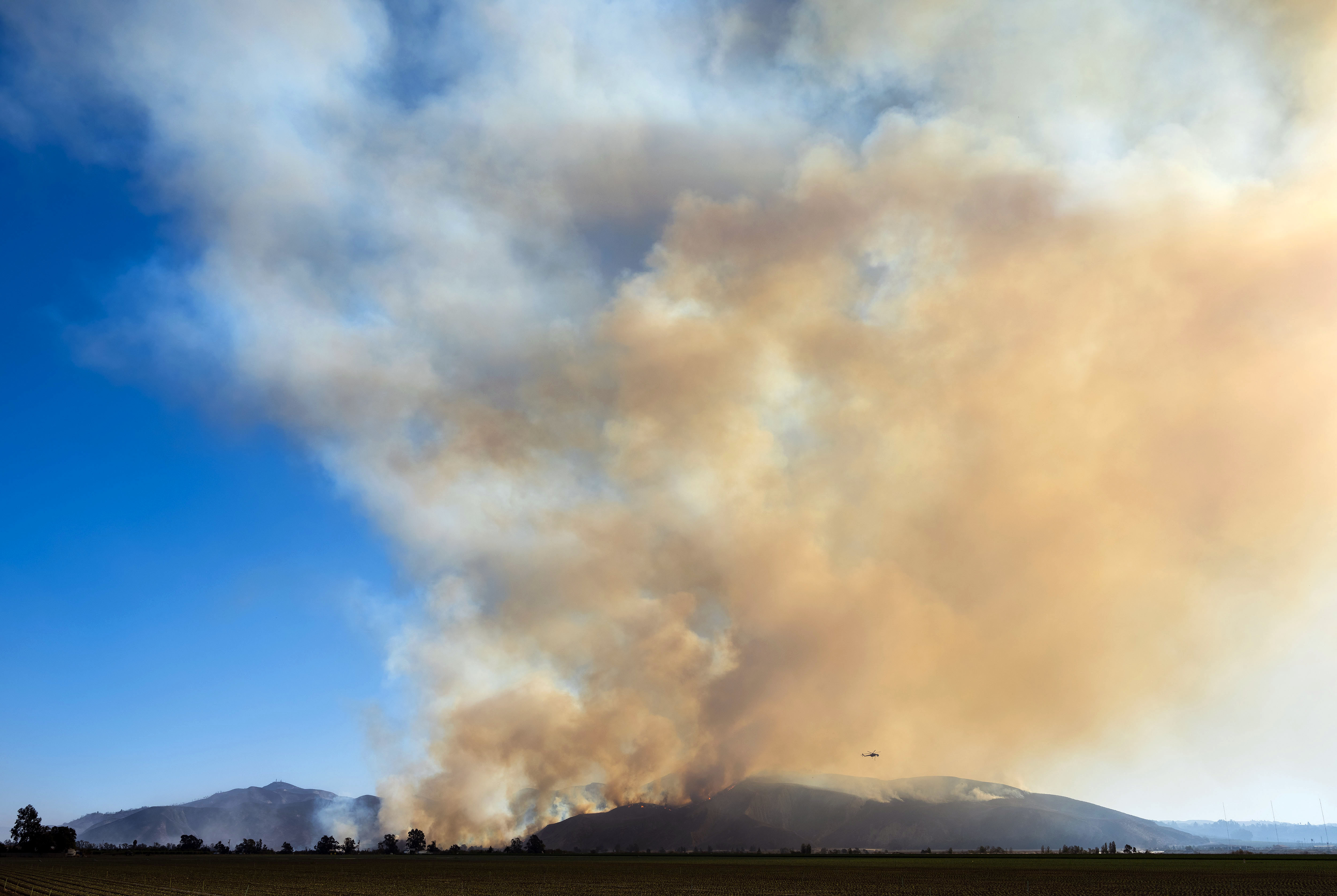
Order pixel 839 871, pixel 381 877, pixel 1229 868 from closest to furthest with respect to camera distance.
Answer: pixel 381 877 < pixel 839 871 < pixel 1229 868

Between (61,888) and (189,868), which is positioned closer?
(61,888)

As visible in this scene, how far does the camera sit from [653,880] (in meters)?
129

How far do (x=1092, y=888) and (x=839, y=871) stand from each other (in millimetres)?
56761

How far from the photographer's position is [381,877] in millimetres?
134625

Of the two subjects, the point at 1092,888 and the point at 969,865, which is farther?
the point at 969,865

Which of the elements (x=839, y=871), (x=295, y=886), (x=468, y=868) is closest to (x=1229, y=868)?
(x=839, y=871)

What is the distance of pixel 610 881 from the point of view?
126 metres

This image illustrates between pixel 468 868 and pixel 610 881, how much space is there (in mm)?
73224

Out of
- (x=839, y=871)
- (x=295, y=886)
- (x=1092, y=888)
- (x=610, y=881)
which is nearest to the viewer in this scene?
(x=295, y=886)

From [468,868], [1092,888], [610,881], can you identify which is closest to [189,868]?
[468,868]

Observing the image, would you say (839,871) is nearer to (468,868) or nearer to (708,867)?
(708,867)

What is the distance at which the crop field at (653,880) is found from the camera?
99.6m

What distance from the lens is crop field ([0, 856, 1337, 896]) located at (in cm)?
9956

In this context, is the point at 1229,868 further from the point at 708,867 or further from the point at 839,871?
the point at 708,867
